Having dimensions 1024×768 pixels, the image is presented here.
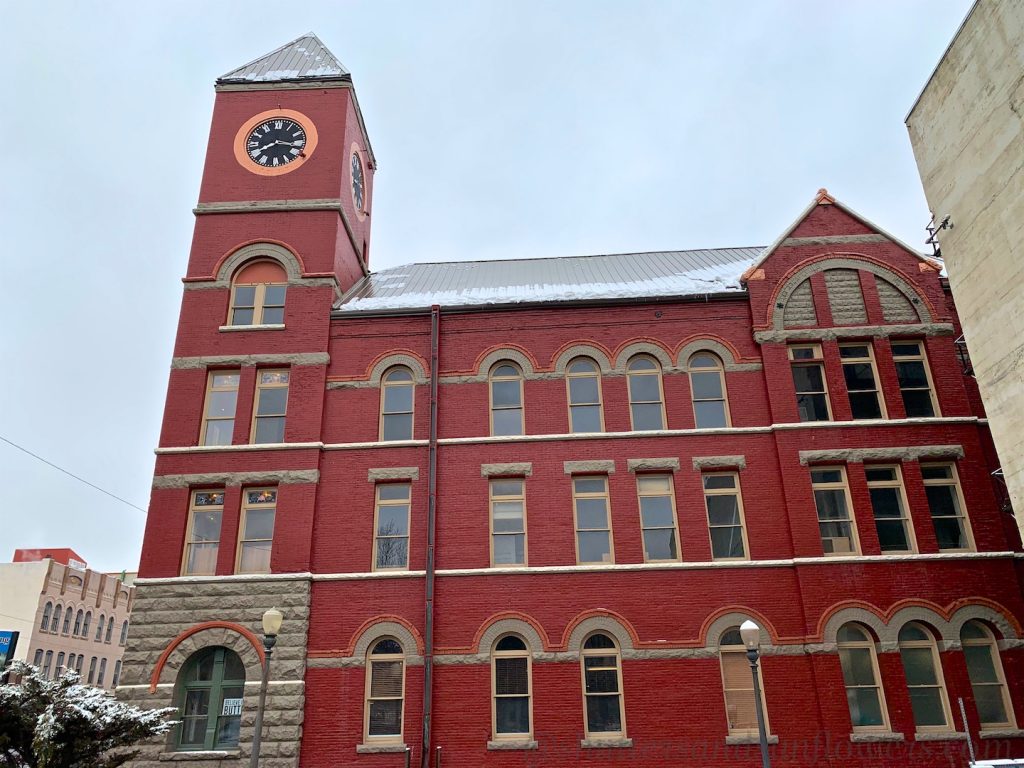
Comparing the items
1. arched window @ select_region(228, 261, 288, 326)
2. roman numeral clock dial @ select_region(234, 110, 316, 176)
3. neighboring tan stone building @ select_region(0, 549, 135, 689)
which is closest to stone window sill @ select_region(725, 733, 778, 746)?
arched window @ select_region(228, 261, 288, 326)

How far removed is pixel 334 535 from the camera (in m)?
21.6

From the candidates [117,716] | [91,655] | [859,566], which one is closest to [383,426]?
[117,716]

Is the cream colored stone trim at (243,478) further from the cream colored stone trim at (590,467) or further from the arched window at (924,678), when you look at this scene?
the arched window at (924,678)

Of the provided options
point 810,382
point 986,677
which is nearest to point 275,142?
point 810,382

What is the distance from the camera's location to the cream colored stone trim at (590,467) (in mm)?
21938

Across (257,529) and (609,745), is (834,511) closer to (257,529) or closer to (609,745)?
(609,745)

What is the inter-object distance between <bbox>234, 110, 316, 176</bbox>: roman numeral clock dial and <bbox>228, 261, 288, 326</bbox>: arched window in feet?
11.3

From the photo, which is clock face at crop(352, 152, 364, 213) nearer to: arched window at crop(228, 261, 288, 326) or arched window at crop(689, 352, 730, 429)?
arched window at crop(228, 261, 288, 326)

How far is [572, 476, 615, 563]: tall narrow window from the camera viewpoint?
2127cm

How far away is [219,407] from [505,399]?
8098 millimetres

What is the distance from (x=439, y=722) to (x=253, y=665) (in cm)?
476

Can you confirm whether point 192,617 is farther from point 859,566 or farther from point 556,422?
point 859,566

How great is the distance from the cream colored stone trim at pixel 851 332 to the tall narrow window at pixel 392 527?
1073 cm

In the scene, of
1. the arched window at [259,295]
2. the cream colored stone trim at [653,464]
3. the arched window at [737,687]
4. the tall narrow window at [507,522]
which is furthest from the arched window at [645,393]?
the arched window at [259,295]
